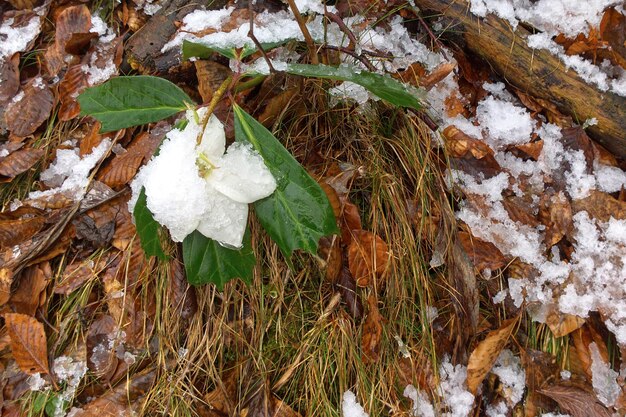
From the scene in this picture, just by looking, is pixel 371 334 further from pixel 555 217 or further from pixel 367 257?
pixel 555 217

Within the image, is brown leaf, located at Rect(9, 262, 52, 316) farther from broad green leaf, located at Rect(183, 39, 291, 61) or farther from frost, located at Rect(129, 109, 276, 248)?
broad green leaf, located at Rect(183, 39, 291, 61)

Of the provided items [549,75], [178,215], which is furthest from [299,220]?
[549,75]

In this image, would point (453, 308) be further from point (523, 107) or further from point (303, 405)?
point (523, 107)

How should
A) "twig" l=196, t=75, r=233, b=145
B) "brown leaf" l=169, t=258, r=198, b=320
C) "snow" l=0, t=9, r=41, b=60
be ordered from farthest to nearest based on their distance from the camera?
"snow" l=0, t=9, r=41, b=60
"brown leaf" l=169, t=258, r=198, b=320
"twig" l=196, t=75, r=233, b=145

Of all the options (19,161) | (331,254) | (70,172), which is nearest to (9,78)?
(19,161)

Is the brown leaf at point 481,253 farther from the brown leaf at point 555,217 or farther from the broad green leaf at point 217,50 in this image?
the broad green leaf at point 217,50

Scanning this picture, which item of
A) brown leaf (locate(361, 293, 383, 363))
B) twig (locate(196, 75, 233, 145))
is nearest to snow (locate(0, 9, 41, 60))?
twig (locate(196, 75, 233, 145))
